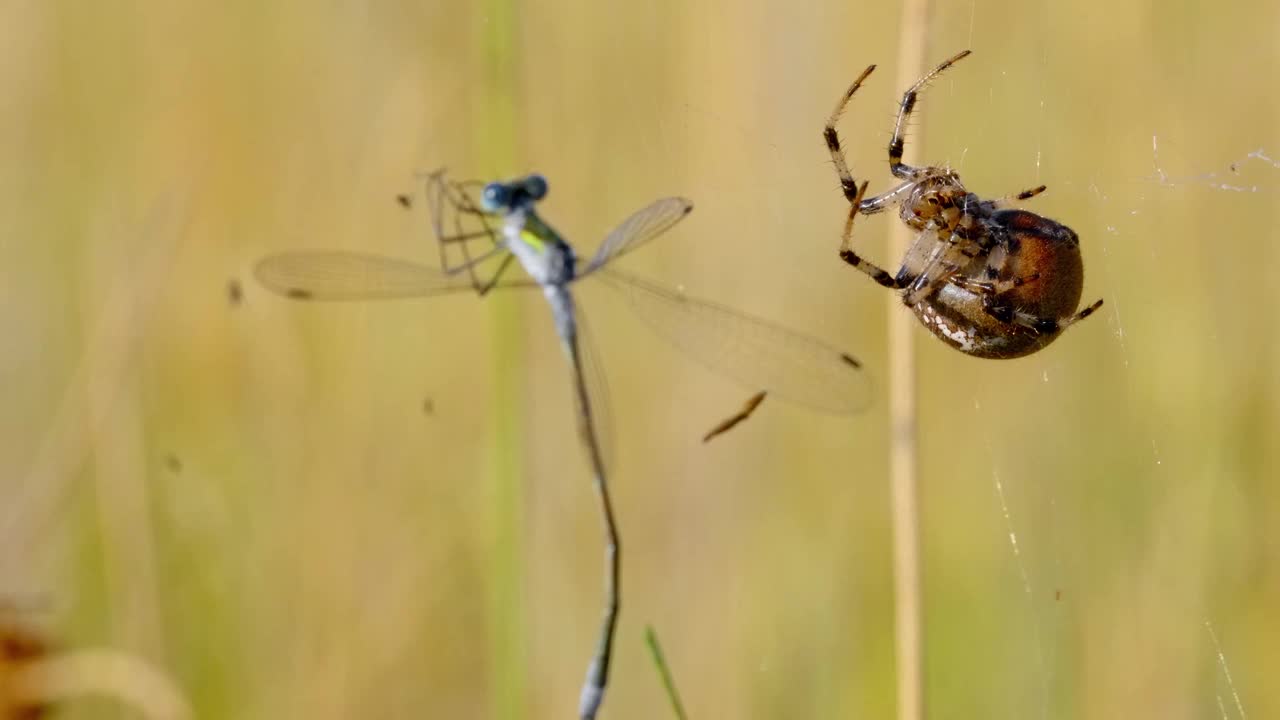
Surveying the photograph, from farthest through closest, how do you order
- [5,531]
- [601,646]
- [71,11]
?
1. [71,11]
2. [5,531]
3. [601,646]

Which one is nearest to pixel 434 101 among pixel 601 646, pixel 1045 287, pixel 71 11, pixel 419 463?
pixel 419 463

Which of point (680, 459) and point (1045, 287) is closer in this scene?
point (1045, 287)

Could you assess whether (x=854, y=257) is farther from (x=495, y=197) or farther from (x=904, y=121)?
(x=495, y=197)

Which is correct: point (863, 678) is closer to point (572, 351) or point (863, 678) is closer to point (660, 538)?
point (660, 538)

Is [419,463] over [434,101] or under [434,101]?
under

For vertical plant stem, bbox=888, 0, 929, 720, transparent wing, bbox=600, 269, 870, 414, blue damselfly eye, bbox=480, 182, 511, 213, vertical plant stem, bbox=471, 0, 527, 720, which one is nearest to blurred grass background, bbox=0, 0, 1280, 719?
vertical plant stem, bbox=471, 0, 527, 720

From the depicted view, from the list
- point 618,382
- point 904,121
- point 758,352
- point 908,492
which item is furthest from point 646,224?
point 618,382
